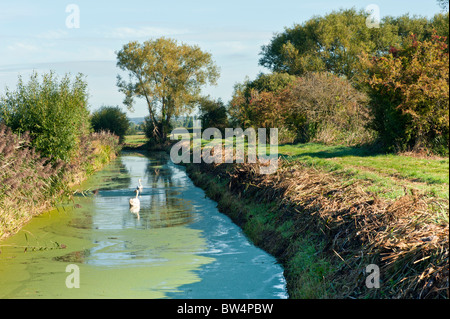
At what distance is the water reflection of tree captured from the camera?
13023mm

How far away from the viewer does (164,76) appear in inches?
1821

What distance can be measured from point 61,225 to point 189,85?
118 feet

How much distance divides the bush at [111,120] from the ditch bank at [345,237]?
39329 mm

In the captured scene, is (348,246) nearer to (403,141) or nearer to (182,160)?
(403,141)

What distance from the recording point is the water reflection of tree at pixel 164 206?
13023mm

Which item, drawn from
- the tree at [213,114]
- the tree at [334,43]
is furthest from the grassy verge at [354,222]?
the tree at [334,43]

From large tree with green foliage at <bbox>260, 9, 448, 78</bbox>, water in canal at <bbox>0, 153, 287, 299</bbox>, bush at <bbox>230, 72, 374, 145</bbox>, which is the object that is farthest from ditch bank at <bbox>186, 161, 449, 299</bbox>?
large tree with green foliage at <bbox>260, 9, 448, 78</bbox>

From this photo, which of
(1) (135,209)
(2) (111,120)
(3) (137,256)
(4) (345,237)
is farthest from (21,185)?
(2) (111,120)

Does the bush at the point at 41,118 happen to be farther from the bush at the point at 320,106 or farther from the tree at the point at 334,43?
the tree at the point at 334,43

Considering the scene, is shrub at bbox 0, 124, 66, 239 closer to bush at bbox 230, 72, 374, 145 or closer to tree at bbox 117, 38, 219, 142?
bush at bbox 230, 72, 374, 145

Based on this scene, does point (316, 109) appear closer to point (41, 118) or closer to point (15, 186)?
point (41, 118)

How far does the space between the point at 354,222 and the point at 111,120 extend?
44.8m

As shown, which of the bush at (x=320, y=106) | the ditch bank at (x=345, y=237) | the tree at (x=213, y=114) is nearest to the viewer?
the ditch bank at (x=345, y=237)

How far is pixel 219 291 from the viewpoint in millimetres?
7465
